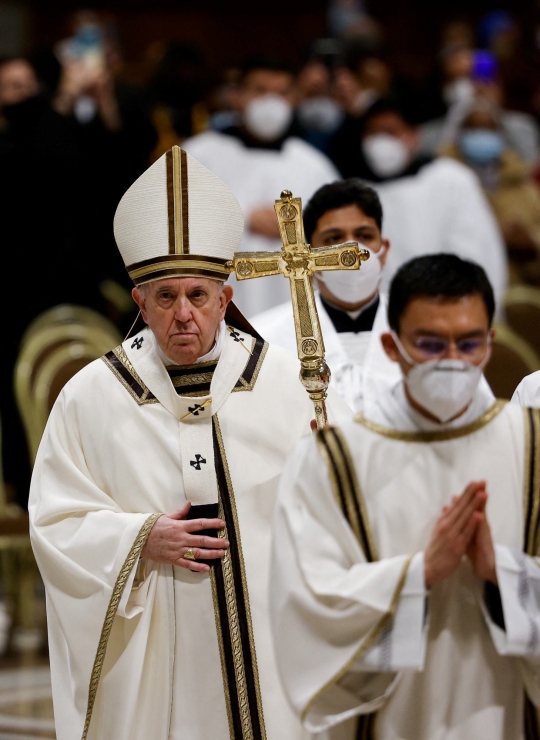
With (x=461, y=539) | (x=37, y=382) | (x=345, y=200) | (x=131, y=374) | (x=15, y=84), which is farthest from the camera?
→ (x=15, y=84)

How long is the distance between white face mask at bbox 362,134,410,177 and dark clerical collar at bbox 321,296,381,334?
153 inches

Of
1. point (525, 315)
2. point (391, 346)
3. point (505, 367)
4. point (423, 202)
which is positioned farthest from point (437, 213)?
point (391, 346)

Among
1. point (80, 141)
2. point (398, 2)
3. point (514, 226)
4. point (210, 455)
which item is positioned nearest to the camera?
point (210, 455)

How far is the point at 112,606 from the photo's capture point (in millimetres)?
3559

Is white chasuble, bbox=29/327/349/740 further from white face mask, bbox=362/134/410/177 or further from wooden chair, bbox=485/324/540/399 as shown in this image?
white face mask, bbox=362/134/410/177

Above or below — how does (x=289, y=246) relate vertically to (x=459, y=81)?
below

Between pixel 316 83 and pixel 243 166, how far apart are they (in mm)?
2190

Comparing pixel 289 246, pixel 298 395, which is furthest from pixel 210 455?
pixel 289 246

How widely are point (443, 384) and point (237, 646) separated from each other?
1.28 meters

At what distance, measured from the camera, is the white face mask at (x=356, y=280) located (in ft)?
14.8

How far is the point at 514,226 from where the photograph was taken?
30.8ft

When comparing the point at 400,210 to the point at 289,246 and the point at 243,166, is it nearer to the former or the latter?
the point at 243,166

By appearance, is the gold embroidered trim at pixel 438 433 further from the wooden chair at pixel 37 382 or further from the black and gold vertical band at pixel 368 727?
the wooden chair at pixel 37 382

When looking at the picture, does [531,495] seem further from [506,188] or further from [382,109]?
[506,188]
